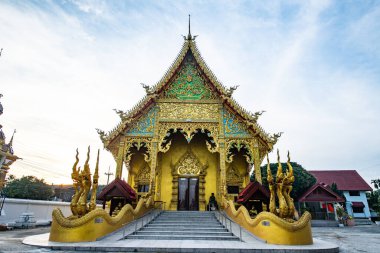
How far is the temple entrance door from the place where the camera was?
13750 millimetres

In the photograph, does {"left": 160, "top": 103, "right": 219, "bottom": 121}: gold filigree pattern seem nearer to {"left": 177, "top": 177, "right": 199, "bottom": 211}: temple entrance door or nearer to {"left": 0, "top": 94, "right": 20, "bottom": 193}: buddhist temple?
{"left": 177, "top": 177, "right": 199, "bottom": 211}: temple entrance door

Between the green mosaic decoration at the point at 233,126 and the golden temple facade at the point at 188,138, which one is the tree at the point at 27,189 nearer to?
the golden temple facade at the point at 188,138

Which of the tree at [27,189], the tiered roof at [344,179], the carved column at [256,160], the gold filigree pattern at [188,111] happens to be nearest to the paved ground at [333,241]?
the carved column at [256,160]

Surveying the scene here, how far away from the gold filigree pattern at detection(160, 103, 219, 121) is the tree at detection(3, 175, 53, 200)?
1312 inches

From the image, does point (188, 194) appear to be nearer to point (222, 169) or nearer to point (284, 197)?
point (222, 169)

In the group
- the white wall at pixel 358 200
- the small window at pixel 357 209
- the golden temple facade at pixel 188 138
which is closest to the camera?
the golden temple facade at pixel 188 138

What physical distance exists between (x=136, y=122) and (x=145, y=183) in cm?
389

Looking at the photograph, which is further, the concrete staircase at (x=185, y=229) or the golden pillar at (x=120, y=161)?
the golden pillar at (x=120, y=161)

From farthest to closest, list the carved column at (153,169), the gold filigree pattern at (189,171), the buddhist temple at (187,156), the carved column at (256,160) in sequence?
the gold filigree pattern at (189,171), the carved column at (256,160), the carved column at (153,169), the buddhist temple at (187,156)

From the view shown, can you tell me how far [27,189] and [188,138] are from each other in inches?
1371

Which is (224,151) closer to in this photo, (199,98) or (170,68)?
(199,98)

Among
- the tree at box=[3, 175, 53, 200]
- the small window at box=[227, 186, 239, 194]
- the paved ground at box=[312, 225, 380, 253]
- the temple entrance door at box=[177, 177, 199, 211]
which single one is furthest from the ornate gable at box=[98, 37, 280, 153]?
the tree at box=[3, 175, 53, 200]

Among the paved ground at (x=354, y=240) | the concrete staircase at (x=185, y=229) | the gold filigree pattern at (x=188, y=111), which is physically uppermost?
the gold filigree pattern at (x=188, y=111)

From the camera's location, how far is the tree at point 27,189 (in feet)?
112
